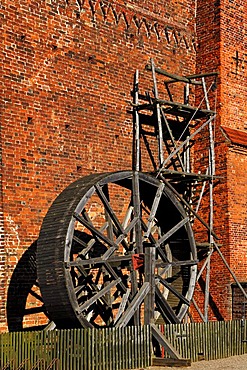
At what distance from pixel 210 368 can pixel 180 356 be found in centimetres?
53

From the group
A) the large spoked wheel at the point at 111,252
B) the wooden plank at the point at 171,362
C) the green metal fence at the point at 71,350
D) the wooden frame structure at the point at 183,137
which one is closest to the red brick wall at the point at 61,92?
the wooden frame structure at the point at 183,137

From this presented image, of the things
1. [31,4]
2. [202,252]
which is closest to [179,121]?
[202,252]

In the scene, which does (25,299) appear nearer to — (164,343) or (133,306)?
(133,306)

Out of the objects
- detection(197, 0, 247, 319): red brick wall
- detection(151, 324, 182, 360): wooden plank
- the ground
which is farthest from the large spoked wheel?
detection(197, 0, 247, 319): red brick wall

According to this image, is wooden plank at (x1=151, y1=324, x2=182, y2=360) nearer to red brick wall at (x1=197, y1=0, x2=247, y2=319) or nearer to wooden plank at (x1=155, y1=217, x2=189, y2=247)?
wooden plank at (x1=155, y1=217, x2=189, y2=247)

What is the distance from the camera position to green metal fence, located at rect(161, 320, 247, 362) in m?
13.1

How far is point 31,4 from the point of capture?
14.2 meters

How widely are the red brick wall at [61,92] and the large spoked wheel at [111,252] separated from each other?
0.92 m

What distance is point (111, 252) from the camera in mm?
12930

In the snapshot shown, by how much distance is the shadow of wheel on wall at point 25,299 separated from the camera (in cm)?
1312

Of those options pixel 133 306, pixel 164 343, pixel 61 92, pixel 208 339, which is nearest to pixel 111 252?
pixel 133 306

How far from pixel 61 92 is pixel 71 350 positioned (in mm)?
5443

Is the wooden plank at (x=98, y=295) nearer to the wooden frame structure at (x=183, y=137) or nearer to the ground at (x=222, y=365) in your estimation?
the ground at (x=222, y=365)

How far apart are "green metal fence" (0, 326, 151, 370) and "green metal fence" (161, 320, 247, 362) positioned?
3.67ft
